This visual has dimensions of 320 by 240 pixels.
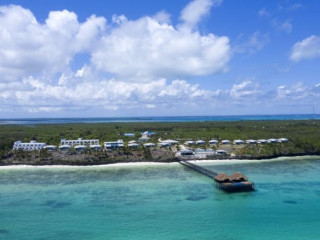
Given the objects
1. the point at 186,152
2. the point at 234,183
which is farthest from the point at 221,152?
the point at 234,183

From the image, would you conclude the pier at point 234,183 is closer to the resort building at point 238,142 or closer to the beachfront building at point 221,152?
the beachfront building at point 221,152

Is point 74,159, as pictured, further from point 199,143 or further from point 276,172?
point 276,172

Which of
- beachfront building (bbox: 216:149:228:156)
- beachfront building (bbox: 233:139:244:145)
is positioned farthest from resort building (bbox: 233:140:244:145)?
beachfront building (bbox: 216:149:228:156)

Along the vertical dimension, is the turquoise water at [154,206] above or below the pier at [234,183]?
below

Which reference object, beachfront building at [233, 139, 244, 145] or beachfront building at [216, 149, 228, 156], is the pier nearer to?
beachfront building at [216, 149, 228, 156]

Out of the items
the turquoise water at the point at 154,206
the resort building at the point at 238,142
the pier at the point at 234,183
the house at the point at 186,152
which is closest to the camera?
the turquoise water at the point at 154,206

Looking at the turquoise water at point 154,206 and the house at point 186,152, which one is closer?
the turquoise water at point 154,206

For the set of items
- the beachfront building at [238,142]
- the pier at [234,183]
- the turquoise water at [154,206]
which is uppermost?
the beachfront building at [238,142]

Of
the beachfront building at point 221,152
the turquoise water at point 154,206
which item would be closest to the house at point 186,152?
the beachfront building at point 221,152
